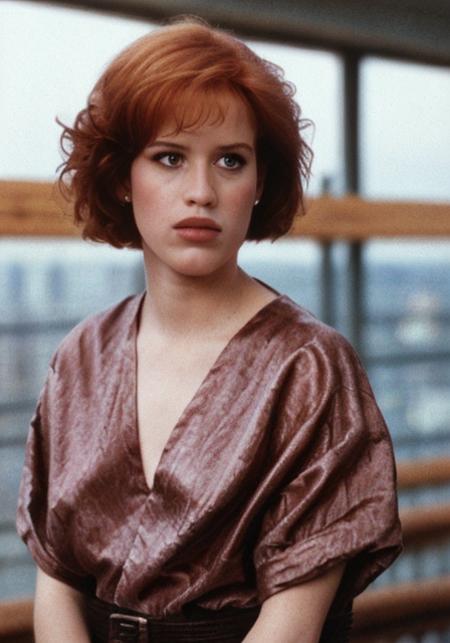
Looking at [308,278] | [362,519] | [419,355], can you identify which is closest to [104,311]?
[362,519]

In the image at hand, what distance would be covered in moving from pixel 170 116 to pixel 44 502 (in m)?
0.50

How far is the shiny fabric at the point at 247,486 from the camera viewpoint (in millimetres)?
999

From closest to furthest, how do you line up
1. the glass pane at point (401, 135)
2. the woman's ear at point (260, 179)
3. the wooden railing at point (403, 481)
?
the woman's ear at point (260, 179), the wooden railing at point (403, 481), the glass pane at point (401, 135)

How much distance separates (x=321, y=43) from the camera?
105 inches

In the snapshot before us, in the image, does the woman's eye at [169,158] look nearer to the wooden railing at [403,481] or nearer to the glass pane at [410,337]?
the wooden railing at [403,481]

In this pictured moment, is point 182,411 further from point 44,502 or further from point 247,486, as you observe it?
point 44,502

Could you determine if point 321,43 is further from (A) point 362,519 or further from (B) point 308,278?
(A) point 362,519

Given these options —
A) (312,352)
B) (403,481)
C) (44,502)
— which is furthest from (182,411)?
(403,481)

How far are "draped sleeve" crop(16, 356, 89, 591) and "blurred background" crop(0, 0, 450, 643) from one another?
506mm

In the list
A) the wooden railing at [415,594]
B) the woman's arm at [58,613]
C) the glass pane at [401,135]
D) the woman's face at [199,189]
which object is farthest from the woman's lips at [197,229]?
the glass pane at [401,135]

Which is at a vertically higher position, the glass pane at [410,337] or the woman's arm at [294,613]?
the woman's arm at [294,613]

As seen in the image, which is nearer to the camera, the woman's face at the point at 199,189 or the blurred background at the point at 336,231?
the woman's face at the point at 199,189

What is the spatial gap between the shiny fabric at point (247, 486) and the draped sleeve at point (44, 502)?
28 millimetres

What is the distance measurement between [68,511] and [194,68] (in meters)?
0.48
